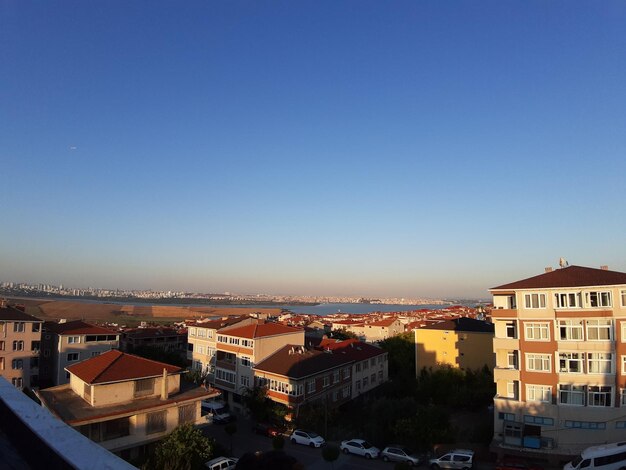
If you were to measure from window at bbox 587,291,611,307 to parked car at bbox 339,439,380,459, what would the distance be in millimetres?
11373

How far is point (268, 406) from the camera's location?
80.0ft

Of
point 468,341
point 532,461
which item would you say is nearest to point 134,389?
point 532,461

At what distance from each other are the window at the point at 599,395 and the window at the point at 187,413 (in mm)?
16635

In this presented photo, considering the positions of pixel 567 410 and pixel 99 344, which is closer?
pixel 567 410

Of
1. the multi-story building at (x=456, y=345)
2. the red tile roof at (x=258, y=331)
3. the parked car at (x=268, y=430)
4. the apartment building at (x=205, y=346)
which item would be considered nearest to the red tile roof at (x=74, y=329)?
the apartment building at (x=205, y=346)

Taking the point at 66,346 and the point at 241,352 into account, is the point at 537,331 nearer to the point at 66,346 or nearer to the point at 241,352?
the point at 241,352

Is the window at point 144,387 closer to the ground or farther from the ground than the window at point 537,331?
closer to the ground

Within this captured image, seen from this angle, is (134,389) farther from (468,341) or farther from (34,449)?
(468,341)

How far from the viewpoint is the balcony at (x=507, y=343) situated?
1939 cm

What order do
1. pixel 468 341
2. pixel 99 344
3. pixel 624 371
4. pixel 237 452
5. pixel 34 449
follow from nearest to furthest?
pixel 34 449 → pixel 624 371 → pixel 237 452 → pixel 468 341 → pixel 99 344

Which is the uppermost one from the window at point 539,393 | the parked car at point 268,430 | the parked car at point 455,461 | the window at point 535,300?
the window at point 535,300

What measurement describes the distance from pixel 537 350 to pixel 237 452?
14444 millimetres

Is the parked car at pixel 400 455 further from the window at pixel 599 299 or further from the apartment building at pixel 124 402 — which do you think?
the window at pixel 599 299

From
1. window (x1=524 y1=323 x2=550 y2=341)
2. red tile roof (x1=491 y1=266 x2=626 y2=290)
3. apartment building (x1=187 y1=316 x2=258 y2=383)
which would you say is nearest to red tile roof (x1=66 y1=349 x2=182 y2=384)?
apartment building (x1=187 y1=316 x2=258 y2=383)
